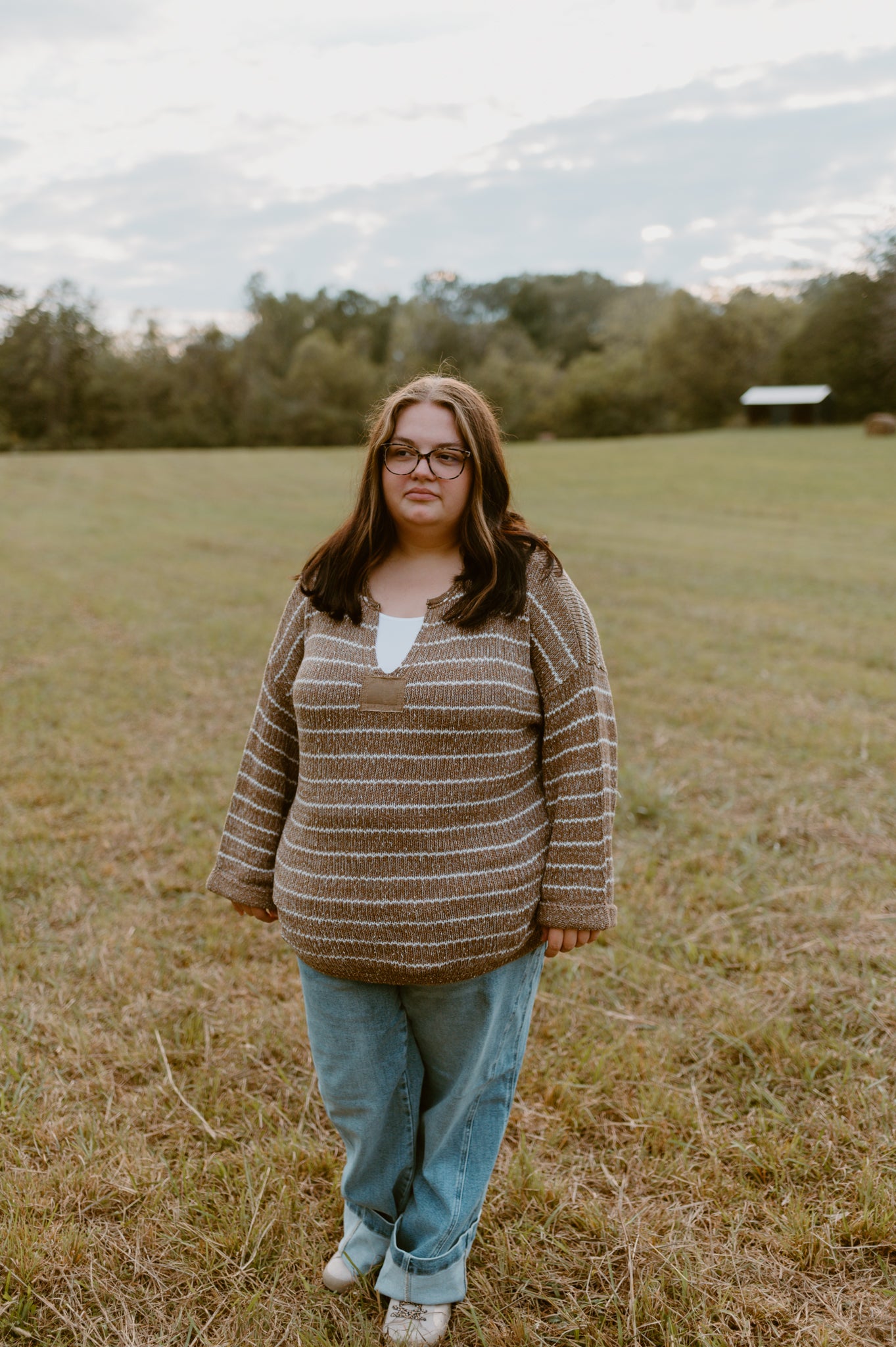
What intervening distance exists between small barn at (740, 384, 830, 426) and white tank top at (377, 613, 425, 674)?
4505 centimetres

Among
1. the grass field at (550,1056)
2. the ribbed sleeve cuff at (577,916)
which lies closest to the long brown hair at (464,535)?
the ribbed sleeve cuff at (577,916)

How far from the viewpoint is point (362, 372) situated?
48750mm

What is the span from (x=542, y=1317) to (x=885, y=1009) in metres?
1.41

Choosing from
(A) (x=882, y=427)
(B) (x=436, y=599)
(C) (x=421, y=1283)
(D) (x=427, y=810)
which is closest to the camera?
(D) (x=427, y=810)

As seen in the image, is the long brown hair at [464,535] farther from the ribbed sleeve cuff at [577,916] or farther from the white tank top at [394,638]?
the ribbed sleeve cuff at [577,916]

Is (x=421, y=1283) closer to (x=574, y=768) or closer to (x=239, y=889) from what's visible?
(x=239, y=889)

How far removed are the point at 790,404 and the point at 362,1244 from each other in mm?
46869

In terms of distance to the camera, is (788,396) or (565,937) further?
(788,396)

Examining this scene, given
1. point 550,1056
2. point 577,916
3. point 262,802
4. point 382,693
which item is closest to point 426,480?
point 382,693

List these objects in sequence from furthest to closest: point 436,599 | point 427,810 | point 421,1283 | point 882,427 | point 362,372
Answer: point 362,372 < point 882,427 < point 421,1283 < point 436,599 < point 427,810

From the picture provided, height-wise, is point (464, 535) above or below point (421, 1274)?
above

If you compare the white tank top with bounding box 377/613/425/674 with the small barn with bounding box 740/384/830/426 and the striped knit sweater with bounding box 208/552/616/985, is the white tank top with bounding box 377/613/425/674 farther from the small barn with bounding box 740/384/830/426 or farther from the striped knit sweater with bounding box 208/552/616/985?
the small barn with bounding box 740/384/830/426

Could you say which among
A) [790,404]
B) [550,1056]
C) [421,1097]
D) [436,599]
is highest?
[790,404]

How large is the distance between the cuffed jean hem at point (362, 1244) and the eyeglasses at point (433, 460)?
58.8 inches
